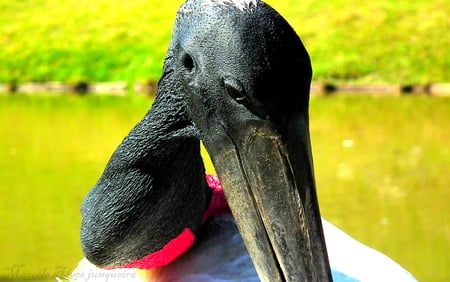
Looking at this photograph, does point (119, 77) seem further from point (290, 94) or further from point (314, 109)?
point (290, 94)

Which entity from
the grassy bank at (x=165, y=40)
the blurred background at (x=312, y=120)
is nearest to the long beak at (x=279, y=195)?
the blurred background at (x=312, y=120)

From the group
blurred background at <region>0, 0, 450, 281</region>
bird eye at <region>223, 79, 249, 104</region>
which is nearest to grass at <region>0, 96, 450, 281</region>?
blurred background at <region>0, 0, 450, 281</region>

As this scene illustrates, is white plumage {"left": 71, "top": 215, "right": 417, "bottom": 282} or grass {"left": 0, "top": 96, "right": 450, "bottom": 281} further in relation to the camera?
grass {"left": 0, "top": 96, "right": 450, "bottom": 281}

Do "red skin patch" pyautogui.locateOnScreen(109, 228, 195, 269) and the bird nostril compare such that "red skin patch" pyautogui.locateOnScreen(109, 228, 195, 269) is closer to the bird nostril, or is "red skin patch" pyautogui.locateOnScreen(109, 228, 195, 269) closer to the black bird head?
the black bird head

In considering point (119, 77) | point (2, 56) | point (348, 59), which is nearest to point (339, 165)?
point (348, 59)

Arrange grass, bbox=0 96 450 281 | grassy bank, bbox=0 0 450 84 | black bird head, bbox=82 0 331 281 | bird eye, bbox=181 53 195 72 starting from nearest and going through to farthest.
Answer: black bird head, bbox=82 0 331 281, bird eye, bbox=181 53 195 72, grass, bbox=0 96 450 281, grassy bank, bbox=0 0 450 84

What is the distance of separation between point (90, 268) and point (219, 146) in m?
0.89

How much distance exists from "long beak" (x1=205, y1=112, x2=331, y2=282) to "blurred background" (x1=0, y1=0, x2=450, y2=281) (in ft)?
8.25

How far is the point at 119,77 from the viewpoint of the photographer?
12.9m

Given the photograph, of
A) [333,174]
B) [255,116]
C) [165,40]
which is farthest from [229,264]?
[165,40]

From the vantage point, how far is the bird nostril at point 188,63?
5.21 ft

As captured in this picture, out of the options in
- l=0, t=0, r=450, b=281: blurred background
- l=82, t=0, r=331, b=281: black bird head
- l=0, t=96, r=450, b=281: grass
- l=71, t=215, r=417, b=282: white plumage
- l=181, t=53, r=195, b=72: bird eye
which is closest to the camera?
l=82, t=0, r=331, b=281: black bird head

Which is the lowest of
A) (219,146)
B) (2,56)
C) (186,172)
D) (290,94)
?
(2,56)

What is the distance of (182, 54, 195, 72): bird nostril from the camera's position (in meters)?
1.59
